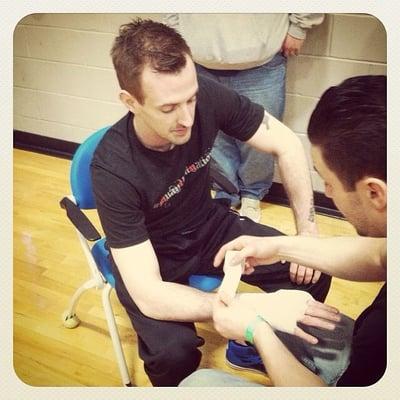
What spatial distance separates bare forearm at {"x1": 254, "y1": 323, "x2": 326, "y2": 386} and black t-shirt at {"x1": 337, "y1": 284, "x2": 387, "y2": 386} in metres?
0.06

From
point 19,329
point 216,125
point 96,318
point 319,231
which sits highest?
point 216,125

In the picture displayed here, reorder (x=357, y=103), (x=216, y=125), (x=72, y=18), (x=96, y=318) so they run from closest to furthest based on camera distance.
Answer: (x=357, y=103)
(x=72, y=18)
(x=216, y=125)
(x=96, y=318)

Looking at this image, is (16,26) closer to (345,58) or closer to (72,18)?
(72,18)

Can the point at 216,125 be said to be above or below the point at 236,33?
below

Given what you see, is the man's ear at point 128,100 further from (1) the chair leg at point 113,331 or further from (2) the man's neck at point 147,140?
(1) the chair leg at point 113,331

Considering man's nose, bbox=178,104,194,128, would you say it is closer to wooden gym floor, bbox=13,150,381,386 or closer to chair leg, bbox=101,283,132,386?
wooden gym floor, bbox=13,150,381,386

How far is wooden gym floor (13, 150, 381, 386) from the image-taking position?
3.11 feet

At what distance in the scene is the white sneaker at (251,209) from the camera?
1112mm

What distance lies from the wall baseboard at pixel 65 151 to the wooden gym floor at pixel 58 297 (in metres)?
0.02

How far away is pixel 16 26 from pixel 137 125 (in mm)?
289

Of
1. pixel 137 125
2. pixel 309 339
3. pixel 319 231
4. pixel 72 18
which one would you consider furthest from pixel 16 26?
pixel 309 339

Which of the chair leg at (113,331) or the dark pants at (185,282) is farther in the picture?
the chair leg at (113,331)

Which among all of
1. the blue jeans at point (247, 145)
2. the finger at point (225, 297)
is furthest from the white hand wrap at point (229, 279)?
the blue jeans at point (247, 145)
